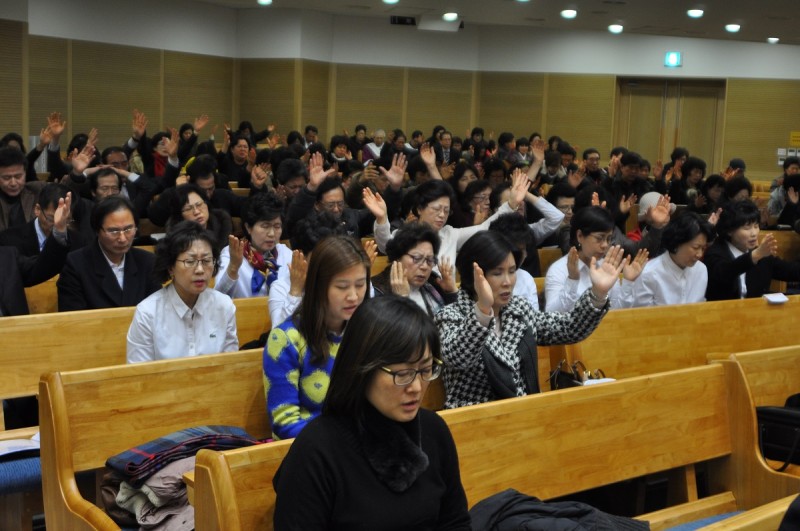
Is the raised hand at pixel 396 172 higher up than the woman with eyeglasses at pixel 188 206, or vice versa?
the raised hand at pixel 396 172

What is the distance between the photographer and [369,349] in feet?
7.42

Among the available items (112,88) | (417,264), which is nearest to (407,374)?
(417,264)

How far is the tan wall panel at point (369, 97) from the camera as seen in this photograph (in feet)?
58.7

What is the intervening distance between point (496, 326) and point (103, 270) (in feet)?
7.07

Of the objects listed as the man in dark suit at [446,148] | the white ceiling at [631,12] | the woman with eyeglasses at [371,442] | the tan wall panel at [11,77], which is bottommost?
the woman with eyeglasses at [371,442]

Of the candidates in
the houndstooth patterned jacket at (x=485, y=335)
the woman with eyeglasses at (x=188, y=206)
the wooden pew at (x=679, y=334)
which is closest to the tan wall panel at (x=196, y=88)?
the woman with eyeglasses at (x=188, y=206)

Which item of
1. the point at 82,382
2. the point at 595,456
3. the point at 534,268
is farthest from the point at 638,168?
the point at 82,382

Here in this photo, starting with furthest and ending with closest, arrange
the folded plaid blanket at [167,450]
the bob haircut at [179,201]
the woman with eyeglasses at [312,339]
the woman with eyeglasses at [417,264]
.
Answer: the bob haircut at [179,201]
the woman with eyeglasses at [417,264]
the woman with eyeglasses at [312,339]
the folded plaid blanket at [167,450]

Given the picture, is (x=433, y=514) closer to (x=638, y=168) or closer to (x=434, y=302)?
(x=434, y=302)

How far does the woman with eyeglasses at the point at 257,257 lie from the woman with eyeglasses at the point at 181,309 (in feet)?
3.62

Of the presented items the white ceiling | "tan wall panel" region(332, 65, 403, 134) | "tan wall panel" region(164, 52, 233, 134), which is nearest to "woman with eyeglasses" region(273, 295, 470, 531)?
the white ceiling

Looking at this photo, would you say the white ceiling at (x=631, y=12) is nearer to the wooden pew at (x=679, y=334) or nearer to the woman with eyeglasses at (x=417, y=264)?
the wooden pew at (x=679, y=334)

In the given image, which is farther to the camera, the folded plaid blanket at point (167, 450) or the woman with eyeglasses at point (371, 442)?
the folded plaid blanket at point (167, 450)

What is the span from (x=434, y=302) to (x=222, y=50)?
13.5 m
